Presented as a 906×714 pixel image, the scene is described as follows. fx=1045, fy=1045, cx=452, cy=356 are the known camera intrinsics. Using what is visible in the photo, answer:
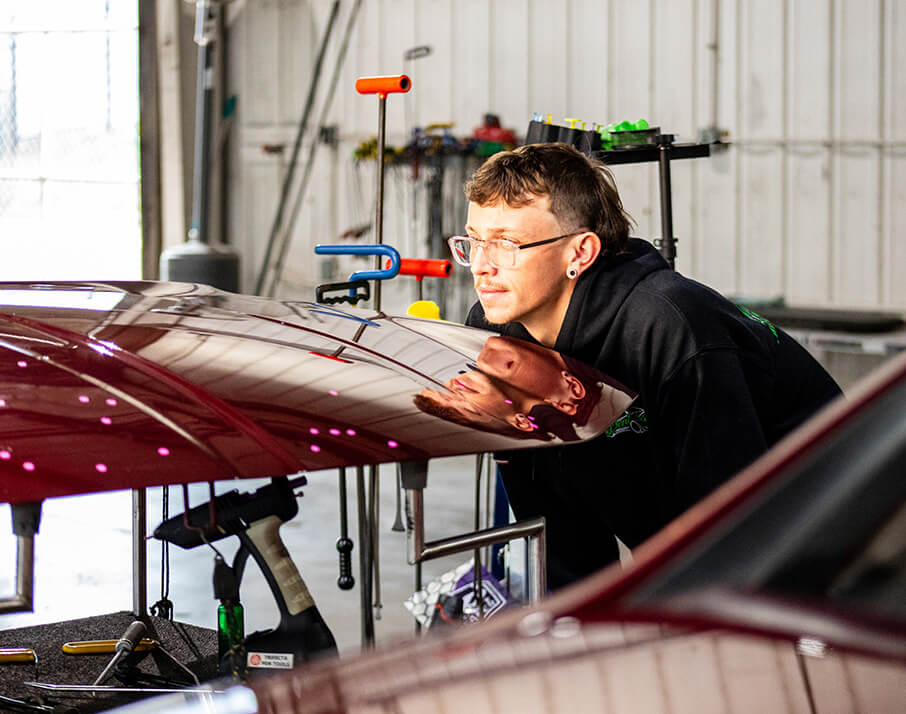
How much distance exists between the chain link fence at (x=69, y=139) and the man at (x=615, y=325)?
20.5 ft

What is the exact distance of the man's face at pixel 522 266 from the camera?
1.82 metres

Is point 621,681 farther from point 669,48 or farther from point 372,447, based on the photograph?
point 669,48

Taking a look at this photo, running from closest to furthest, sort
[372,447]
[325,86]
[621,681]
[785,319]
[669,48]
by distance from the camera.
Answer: [621,681], [372,447], [785,319], [669,48], [325,86]

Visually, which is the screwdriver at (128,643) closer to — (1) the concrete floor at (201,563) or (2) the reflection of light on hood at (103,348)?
(1) the concrete floor at (201,563)

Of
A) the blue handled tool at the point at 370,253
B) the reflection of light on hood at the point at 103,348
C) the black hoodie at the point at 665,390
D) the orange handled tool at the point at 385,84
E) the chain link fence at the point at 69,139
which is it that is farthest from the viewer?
the chain link fence at the point at 69,139

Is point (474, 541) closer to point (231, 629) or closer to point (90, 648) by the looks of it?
point (231, 629)

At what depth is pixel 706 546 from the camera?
66 cm

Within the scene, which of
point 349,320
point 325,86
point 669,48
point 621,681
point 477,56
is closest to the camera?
point 621,681

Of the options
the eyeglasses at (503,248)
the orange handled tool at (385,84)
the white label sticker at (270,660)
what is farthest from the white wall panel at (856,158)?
the white label sticker at (270,660)

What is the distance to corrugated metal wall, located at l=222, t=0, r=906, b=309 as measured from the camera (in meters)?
6.04

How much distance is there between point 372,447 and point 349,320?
61 cm

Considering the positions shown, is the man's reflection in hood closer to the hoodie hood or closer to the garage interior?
the hoodie hood

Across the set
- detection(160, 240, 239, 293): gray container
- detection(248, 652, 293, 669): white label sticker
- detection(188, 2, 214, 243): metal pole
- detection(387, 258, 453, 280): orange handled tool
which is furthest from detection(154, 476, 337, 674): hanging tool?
detection(188, 2, 214, 243): metal pole

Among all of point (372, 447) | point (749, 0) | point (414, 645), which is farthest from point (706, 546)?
point (749, 0)
